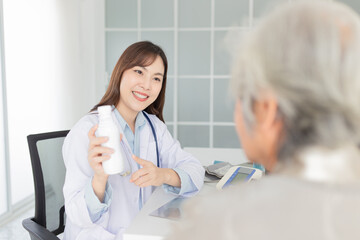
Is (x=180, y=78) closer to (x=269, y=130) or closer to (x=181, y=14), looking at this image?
(x=181, y=14)

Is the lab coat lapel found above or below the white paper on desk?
above

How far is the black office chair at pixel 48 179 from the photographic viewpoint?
1600mm

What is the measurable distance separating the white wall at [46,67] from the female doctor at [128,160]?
2126mm

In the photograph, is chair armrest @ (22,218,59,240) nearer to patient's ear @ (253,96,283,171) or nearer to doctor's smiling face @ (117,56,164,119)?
doctor's smiling face @ (117,56,164,119)

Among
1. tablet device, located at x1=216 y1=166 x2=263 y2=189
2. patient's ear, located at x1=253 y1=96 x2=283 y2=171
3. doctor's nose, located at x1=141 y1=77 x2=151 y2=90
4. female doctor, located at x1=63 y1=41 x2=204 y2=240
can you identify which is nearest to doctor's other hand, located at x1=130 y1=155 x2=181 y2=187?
female doctor, located at x1=63 y1=41 x2=204 y2=240

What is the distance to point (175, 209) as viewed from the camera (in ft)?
4.53

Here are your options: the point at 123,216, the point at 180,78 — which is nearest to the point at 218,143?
the point at 180,78

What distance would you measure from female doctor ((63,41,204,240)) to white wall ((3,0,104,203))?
2.13 metres

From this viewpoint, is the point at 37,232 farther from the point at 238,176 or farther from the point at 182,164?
the point at 238,176

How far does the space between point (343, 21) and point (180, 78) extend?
13.2 feet

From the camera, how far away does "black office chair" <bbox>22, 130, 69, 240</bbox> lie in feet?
5.25

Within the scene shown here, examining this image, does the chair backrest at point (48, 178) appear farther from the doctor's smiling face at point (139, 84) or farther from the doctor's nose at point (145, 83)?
the doctor's nose at point (145, 83)

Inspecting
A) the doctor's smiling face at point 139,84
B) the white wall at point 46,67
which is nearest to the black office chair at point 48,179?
the doctor's smiling face at point 139,84

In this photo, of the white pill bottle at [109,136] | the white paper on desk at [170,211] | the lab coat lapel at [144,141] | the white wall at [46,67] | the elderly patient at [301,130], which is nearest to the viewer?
the elderly patient at [301,130]
